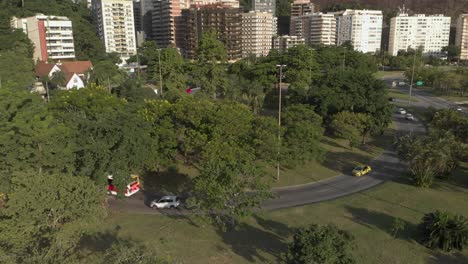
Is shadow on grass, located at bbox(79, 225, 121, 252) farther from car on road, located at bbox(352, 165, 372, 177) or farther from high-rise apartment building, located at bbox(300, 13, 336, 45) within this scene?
high-rise apartment building, located at bbox(300, 13, 336, 45)

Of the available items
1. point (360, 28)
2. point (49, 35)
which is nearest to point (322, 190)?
point (49, 35)

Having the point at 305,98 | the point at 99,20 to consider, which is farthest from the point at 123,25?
the point at 305,98

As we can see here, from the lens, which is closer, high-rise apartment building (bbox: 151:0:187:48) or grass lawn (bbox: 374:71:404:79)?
grass lawn (bbox: 374:71:404:79)

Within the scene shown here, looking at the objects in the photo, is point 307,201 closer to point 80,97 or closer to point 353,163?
point 353,163

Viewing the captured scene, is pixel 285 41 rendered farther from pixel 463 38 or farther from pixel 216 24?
pixel 463 38

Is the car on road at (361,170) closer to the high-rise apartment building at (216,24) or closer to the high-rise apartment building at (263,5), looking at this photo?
the high-rise apartment building at (216,24)

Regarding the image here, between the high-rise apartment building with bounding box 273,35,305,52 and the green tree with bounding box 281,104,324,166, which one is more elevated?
the high-rise apartment building with bounding box 273,35,305,52

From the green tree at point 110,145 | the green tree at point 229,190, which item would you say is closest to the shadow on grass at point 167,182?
the green tree at point 110,145

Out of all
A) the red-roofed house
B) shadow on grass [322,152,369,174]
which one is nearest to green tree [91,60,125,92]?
the red-roofed house
